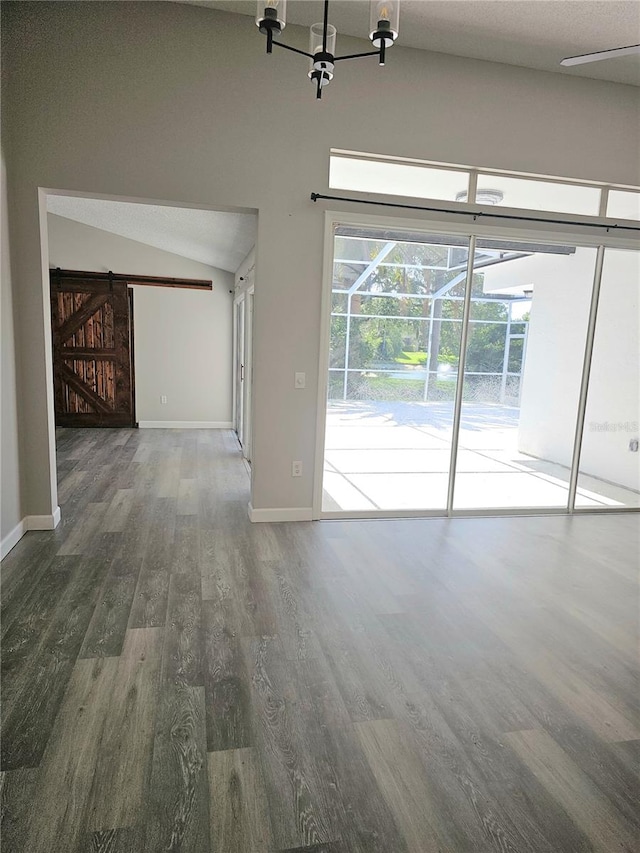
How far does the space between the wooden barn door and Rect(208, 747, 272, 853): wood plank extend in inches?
272

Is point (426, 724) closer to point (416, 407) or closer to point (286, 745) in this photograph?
point (286, 745)

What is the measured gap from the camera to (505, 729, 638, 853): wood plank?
1.42 m

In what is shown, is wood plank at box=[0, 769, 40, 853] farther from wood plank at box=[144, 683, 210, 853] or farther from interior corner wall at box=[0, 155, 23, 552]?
interior corner wall at box=[0, 155, 23, 552]

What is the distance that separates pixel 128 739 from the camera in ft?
5.61

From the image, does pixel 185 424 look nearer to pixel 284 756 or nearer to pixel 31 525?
pixel 31 525

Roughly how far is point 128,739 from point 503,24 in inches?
171

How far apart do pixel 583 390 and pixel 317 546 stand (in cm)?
273

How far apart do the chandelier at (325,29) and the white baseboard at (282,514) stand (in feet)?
9.39

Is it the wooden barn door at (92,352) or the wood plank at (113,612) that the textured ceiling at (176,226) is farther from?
the wood plank at (113,612)

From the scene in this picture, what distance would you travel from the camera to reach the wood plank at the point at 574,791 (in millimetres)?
1422

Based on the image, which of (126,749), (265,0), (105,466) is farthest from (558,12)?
(105,466)

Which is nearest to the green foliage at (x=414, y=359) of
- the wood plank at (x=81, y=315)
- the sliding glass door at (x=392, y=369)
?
the sliding glass door at (x=392, y=369)

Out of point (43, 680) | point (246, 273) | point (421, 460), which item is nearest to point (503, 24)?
point (421, 460)

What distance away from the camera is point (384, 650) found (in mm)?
2289
